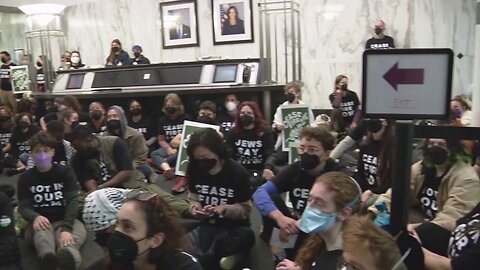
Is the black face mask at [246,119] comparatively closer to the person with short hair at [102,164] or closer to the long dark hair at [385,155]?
the person with short hair at [102,164]

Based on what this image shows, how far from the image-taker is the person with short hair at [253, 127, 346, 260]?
3020 mm

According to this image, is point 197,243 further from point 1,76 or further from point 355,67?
point 1,76

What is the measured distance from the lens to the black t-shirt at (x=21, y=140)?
6476mm

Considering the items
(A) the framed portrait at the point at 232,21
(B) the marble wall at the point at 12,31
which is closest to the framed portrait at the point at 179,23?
(A) the framed portrait at the point at 232,21

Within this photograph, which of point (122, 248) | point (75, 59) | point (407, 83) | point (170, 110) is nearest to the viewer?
point (407, 83)

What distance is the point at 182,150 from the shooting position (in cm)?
510

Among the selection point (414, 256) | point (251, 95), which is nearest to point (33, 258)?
point (414, 256)

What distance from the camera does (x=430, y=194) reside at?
10.0 feet

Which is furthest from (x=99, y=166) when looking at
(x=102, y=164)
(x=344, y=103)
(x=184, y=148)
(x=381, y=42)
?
(x=381, y=42)

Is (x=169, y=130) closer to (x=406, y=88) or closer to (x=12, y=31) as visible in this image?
(x=406, y=88)

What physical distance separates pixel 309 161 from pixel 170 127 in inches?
141

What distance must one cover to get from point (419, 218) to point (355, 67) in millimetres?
6883

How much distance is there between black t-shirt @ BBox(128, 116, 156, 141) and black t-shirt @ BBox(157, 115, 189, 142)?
326 millimetres

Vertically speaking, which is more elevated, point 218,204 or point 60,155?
point 60,155
